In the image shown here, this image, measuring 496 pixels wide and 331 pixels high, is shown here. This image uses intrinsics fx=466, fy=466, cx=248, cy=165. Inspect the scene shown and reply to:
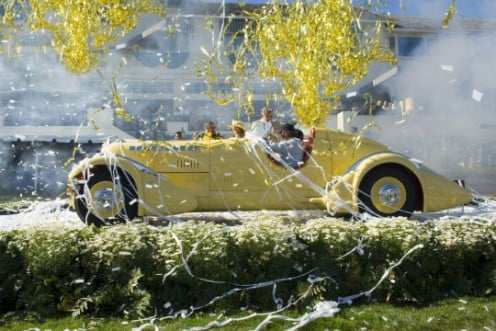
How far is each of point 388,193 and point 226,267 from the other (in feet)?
9.20

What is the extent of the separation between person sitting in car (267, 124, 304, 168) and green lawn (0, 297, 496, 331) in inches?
104

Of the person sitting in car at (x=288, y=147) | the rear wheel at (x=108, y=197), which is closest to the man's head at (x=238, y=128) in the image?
the person sitting in car at (x=288, y=147)

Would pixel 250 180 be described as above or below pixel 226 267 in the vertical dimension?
above

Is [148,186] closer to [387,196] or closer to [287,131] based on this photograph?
[287,131]

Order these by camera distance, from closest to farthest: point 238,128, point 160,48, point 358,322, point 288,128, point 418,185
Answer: point 358,322 < point 418,185 < point 288,128 < point 238,128 < point 160,48

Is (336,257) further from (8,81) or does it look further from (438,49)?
(8,81)

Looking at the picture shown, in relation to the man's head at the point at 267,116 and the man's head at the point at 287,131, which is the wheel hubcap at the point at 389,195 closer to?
the man's head at the point at 287,131

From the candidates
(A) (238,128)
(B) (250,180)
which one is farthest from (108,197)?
(A) (238,128)

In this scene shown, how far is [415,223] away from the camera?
3.02 metres

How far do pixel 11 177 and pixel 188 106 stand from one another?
6.72m

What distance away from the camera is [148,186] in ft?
15.2

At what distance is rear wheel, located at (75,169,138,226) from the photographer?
4652mm

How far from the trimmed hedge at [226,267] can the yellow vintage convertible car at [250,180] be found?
179cm

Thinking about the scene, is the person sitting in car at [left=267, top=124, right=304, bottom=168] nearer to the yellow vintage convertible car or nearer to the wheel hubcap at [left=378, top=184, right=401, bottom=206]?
the yellow vintage convertible car
